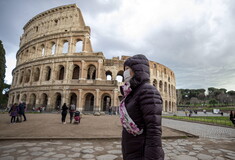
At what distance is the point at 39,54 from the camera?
85.1 ft

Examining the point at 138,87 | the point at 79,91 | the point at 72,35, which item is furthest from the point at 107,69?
the point at 138,87

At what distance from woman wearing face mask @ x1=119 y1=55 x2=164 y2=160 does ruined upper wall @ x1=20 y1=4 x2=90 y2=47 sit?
24213 mm

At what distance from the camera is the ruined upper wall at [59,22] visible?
24312mm

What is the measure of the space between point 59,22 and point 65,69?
1119 cm

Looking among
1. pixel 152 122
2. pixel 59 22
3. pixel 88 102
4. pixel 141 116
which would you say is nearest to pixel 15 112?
pixel 141 116

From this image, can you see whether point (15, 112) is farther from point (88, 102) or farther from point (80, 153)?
point (88, 102)

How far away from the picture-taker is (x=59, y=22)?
25.6 meters

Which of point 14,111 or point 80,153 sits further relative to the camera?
point 14,111

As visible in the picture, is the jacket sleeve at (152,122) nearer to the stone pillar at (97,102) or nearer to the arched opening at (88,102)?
the stone pillar at (97,102)

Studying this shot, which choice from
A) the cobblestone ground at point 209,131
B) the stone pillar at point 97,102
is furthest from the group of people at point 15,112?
the stone pillar at point 97,102

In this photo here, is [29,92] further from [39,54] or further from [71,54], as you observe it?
[71,54]

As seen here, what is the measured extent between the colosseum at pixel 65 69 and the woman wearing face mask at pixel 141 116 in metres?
18.7

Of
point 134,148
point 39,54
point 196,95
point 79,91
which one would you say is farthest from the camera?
point 196,95

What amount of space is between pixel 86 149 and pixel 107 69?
69.4ft
